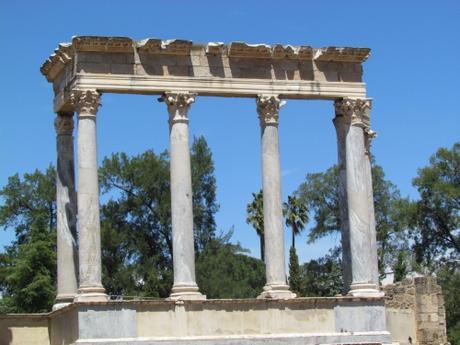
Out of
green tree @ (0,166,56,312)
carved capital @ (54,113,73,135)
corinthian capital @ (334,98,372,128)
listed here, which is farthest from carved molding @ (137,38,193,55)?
green tree @ (0,166,56,312)

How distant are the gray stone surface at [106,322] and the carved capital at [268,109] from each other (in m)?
7.95

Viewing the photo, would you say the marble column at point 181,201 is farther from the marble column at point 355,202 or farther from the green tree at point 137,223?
the green tree at point 137,223

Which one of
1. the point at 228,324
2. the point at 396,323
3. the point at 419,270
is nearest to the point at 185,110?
the point at 228,324

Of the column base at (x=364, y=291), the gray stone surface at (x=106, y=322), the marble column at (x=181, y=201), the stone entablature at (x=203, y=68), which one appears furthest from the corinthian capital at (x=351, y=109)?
the gray stone surface at (x=106, y=322)

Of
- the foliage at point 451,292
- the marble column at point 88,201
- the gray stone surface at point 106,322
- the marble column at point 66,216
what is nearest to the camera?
the gray stone surface at point 106,322

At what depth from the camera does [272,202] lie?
35.3m

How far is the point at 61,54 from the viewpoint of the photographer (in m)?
35.1

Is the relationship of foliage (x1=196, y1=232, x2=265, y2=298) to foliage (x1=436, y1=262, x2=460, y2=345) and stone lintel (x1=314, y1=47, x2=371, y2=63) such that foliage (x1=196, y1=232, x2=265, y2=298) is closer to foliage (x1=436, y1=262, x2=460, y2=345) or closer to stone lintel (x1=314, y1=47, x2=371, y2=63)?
foliage (x1=436, y1=262, x2=460, y2=345)

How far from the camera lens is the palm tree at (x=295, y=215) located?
79.8 meters

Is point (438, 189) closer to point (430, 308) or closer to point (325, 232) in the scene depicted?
point (325, 232)

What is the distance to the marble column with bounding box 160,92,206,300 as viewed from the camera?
→ 33.8 meters

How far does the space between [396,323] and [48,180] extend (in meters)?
34.8

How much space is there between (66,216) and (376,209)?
43831 millimetres

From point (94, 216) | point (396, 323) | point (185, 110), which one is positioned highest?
point (185, 110)
